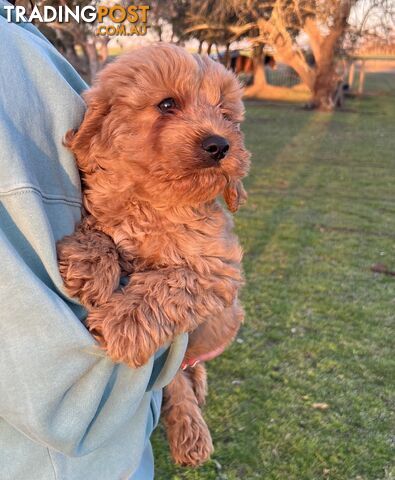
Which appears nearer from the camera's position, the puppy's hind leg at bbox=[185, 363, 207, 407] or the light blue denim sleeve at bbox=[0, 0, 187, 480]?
the light blue denim sleeve at bbox=[0, 0, 187, 480]

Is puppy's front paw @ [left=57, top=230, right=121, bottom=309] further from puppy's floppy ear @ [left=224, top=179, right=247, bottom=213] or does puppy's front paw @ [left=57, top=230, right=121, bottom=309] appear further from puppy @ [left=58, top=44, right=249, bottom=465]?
puppy's floppy ear @ [left=224, top=179, right=247, bottom=213]

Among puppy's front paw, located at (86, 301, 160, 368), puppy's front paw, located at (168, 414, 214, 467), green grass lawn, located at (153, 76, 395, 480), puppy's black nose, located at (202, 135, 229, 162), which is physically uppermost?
puppy's black nose, located at (202, 135, 229, 162)

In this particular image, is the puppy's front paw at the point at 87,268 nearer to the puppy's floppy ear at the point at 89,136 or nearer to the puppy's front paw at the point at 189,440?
the puppy's floppy ear at the point at 89,136

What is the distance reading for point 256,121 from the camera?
21234 millimetres

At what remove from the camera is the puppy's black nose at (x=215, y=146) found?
1.93 metres

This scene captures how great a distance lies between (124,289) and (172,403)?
1077 millimetres

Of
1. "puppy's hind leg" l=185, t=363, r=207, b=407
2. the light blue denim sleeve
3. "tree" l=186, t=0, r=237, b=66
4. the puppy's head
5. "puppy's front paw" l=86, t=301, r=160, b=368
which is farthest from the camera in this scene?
"tree" l=186, t=0, r=237, b=66

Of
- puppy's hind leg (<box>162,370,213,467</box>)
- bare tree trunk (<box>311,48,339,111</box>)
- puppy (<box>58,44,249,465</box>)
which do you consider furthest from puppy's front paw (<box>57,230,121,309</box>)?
bare tree trunk (<box>311,48,339,111</box>)

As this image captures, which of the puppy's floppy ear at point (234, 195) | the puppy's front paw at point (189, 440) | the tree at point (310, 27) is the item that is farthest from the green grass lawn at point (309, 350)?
the tree at point (310, 27)

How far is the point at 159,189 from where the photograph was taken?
195 cm

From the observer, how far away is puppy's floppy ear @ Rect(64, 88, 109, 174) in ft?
5.81

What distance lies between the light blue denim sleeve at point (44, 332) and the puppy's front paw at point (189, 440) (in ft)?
3.40

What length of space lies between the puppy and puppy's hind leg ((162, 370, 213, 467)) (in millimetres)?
693

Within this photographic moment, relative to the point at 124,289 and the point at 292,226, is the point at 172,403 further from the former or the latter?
the point at 292,226
